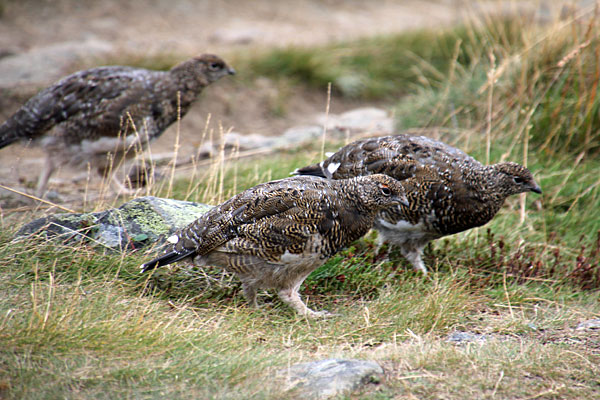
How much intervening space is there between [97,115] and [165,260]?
233 centimetres

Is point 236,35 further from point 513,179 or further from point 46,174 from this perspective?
point 513,179

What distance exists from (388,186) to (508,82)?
11.7 feet

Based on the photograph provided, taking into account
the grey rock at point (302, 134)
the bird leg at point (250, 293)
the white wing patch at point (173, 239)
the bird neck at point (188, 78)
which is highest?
the bird neck at point (188, 78)

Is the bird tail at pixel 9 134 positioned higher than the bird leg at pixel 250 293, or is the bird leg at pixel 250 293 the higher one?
the bird tail at pixel 9 134

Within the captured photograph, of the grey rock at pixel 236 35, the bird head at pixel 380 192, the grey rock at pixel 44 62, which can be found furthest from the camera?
the grey rock at pixel 236 35

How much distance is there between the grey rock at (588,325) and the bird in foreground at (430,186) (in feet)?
3.15

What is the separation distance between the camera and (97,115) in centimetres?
568

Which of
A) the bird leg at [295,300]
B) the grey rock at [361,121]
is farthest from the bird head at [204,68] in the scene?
the bird leg at [295,300]

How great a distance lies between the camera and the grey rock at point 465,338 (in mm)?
3770

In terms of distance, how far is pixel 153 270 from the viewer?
4035 millimetres

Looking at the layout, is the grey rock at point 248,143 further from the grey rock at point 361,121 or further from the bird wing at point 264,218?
the bird wing at point 264,218

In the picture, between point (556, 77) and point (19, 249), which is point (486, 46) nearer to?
point (556, 77)

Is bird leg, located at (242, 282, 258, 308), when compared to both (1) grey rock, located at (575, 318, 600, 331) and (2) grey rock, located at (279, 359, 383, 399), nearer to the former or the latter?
(2) grey rock, located at (279, 359, 383, 399)

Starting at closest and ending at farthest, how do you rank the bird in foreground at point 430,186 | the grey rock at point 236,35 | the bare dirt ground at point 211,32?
the bird in foreground at point 430,186 → the bare dirt ground at point 211,32 → the grey rock at point 236,35
